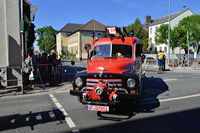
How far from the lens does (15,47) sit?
10.9 metres

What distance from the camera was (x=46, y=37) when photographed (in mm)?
96938

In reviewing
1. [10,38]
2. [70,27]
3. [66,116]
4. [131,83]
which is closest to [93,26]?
[70,27]

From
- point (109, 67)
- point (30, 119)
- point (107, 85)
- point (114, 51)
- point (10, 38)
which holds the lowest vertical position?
point (30, 119)

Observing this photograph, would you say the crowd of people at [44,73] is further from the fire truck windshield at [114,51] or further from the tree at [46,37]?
the tree at [46,37]

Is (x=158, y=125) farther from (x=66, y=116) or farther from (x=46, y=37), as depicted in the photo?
(x=46, y=37)

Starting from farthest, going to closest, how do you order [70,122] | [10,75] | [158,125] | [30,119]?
[10,75] → [30,119] → [70,122] → [158,125]

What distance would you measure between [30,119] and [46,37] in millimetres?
95977

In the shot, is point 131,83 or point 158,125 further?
point 131,83

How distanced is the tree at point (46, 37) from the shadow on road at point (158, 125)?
89.2 m

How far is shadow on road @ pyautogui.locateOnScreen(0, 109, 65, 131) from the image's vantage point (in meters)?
5.24

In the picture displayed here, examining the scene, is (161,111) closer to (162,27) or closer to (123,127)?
(123,127)

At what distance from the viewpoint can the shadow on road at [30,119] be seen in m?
5.24

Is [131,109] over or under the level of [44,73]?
under

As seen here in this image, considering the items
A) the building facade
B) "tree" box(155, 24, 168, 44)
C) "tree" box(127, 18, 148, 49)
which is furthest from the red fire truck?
"tree" box(127, 18, 148, 49)
